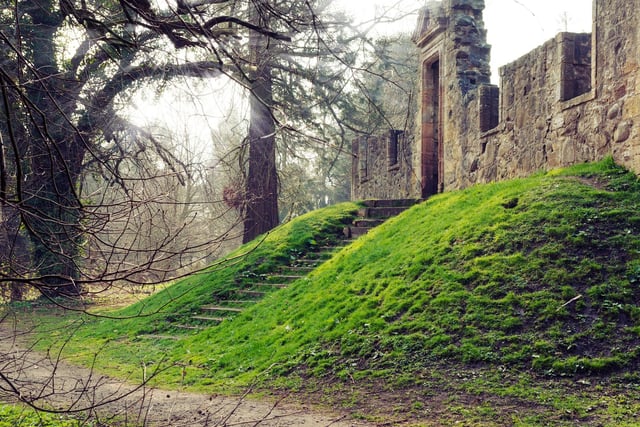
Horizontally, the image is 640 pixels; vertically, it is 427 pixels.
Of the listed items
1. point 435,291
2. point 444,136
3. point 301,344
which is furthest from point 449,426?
point 444,136

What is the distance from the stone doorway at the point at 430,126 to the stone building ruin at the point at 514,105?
25mm

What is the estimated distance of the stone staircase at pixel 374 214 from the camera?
14.7 metres

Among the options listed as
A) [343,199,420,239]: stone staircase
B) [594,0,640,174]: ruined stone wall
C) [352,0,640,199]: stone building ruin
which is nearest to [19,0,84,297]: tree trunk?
[352,0,640,199]: stone building ruin

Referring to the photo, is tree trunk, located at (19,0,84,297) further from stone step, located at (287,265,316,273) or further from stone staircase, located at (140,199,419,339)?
stone step, located at (287,265,316,273)

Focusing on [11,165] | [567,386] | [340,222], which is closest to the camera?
[567,386]

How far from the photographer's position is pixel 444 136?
47.5 ft

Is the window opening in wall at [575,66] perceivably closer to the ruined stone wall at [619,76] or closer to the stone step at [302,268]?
the ruined stone wall at [619,76]

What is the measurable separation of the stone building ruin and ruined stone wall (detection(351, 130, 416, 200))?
6 centimetres

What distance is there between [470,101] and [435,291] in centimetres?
671

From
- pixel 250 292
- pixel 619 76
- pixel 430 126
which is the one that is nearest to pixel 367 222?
pixel 430 126

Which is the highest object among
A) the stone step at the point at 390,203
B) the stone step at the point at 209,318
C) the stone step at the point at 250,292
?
the stone step at the point at 390,203

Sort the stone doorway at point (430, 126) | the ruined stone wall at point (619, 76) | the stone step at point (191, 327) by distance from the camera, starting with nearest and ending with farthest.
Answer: the ruined stone wall at point (619, 76) → the stone step at point (191, 327) → the stone doorway at point (430, 126)

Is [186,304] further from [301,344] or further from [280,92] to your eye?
[280,92]

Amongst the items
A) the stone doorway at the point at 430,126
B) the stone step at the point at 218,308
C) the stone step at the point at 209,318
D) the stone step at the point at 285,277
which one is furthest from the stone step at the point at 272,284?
the stone doorway at the point at 430,126
